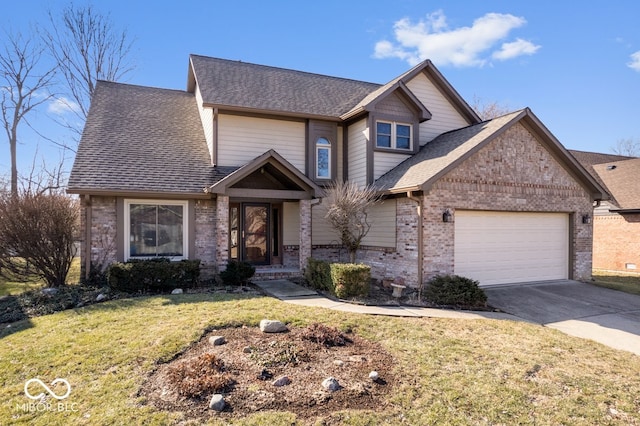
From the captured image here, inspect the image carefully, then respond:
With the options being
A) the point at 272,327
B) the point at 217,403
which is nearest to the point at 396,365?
the point at 272,327

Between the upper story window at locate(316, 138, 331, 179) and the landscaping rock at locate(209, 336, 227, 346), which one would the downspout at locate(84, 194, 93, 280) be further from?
the upper story window at locate(316, 138, 331, 179)

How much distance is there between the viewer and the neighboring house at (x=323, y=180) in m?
11.1

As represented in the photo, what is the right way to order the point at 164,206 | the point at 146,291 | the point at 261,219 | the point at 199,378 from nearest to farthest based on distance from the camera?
the point at 199,378 < the point at 146,291 < the point at 164,206 < the point at 261,219

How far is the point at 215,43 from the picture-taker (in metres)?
20.9

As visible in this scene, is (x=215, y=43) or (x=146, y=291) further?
(x=215, y=43)

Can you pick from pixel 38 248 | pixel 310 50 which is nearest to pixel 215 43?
pixel 310 50

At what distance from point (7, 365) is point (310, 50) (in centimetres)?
1691

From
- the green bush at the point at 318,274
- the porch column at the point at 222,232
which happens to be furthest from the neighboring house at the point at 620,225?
the porch column at the point at 222,232

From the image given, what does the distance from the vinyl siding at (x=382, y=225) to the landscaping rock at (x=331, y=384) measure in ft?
23.2

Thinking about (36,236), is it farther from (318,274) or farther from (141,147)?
(318,274)

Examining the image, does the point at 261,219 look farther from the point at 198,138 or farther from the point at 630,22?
the point at 630,22

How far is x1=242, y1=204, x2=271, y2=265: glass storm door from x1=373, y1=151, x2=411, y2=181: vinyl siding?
3982 millimetres

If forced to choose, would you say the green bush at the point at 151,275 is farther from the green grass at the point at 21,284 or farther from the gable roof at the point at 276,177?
the green grass at the point at 21,284

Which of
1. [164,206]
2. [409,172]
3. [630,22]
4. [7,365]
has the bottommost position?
[7,365]
